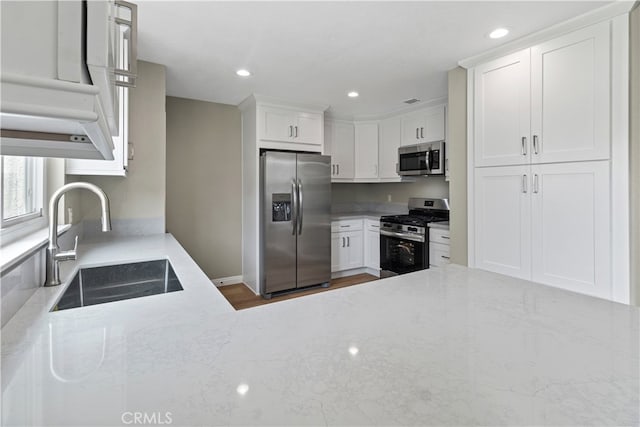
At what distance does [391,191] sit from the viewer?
4.99 m

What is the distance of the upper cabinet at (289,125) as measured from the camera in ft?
12.0

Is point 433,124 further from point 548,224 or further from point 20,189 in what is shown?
point 20,189

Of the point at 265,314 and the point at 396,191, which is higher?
the point at 396,191

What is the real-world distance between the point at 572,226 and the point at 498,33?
4.58 ft

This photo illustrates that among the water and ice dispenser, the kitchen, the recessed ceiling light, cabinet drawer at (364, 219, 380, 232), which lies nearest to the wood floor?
cabinet drawer at (364, 219, 380, 232)

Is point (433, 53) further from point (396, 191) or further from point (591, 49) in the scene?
point (396, 191)

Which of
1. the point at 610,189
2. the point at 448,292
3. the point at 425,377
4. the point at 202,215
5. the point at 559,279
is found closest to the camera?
the point at 425,377

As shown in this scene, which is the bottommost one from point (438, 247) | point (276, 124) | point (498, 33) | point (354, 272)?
point (354, 272)

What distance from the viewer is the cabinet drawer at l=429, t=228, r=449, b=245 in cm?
339

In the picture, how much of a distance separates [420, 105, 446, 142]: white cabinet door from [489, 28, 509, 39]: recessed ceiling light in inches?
59.5

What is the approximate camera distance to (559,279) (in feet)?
6.95

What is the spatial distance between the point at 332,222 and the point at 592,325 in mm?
3505

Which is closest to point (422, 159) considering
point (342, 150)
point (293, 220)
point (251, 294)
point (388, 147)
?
point (388, 147)

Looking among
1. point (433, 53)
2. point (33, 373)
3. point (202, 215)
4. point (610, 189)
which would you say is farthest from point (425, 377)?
point (202, 215)
